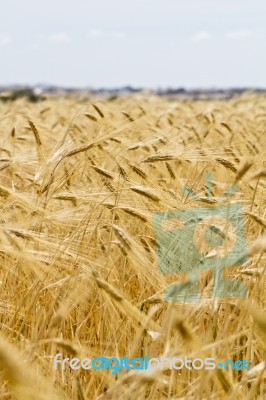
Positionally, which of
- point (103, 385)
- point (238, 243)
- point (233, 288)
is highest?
point (238, 243)

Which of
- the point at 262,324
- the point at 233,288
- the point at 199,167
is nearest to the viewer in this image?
the point at 262,324

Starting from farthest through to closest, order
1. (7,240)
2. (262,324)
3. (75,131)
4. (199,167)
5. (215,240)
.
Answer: (75,131) → (199,167) → (215,240) → (7,240) → (262,324)

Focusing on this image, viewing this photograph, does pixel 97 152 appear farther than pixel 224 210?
Yes

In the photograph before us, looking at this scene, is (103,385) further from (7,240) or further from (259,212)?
(259,212)

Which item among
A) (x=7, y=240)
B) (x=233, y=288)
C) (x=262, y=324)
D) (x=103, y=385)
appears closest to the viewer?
(x=262, y=324)

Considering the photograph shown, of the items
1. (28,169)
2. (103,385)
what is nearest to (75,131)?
(28,169)

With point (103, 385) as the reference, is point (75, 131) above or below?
above

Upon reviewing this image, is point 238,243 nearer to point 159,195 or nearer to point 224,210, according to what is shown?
point 224,210

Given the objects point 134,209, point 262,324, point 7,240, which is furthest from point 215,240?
point 262,324

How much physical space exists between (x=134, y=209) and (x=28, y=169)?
69.1 inches

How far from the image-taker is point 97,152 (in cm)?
365

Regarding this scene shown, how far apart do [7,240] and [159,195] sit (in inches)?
24.6

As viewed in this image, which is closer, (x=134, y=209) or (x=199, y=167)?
(x=134, y=209)

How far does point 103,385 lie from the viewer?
6.11ft
